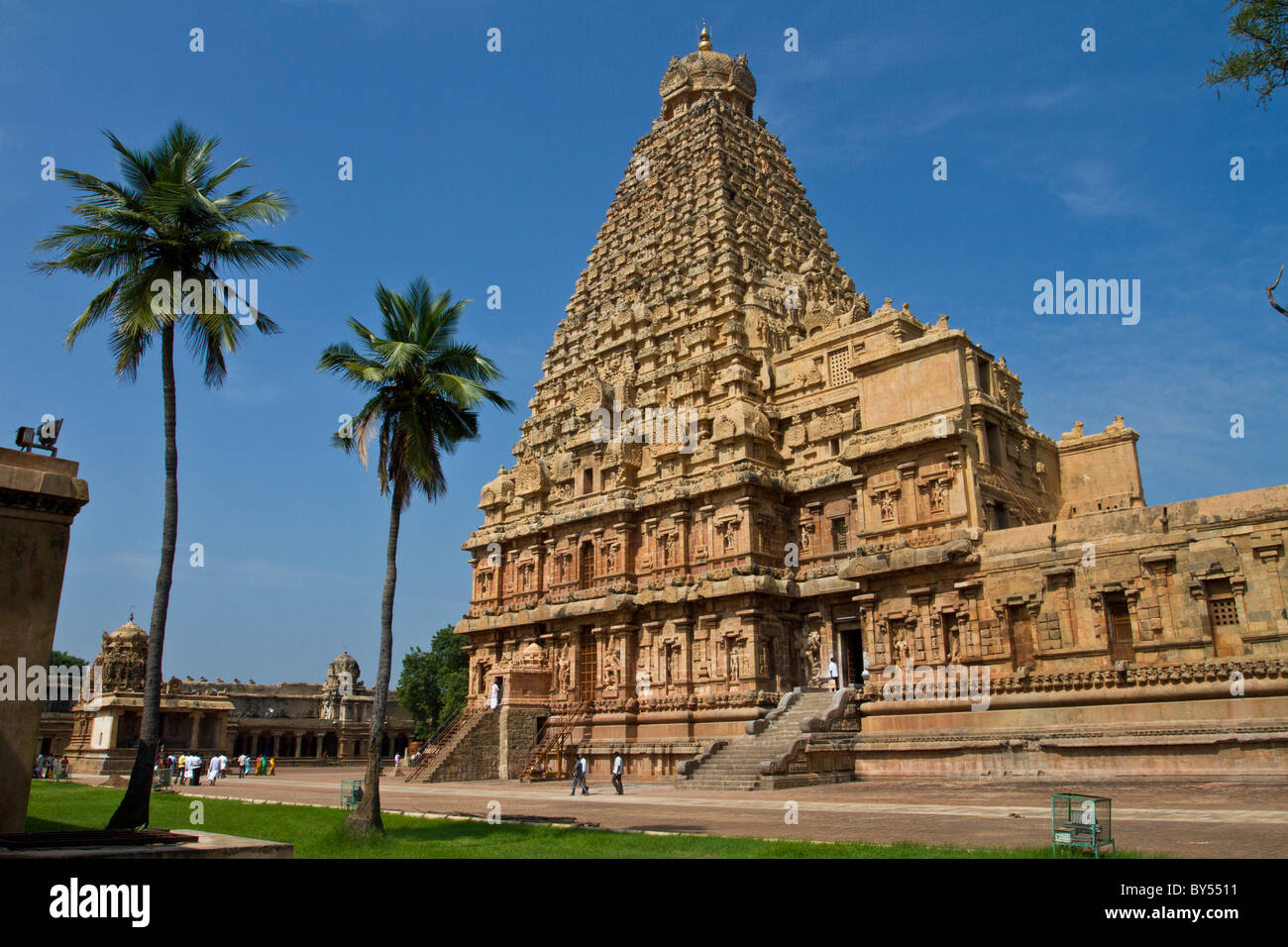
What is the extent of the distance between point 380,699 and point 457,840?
11.5 ft

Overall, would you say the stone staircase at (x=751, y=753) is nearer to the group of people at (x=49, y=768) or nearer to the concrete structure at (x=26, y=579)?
the concrete structure at (x=26, y=579)

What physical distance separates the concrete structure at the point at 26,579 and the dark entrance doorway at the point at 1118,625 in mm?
25886

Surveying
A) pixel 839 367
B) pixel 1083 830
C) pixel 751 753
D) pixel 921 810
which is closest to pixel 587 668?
pixel 751 753

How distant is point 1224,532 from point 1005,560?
242 inches

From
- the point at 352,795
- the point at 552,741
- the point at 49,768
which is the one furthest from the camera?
the point at 49,768

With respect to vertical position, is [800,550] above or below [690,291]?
below

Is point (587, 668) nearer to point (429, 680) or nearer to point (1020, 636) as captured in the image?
point (1020, 636)

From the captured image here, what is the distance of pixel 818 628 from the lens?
129ft

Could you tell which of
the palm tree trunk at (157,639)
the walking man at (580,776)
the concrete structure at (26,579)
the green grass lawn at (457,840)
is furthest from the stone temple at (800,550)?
the concrete structure at (26,579)

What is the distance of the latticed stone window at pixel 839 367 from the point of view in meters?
42.3

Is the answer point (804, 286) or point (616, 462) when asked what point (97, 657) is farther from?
point (804, 286)

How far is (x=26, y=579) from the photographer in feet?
47.5
